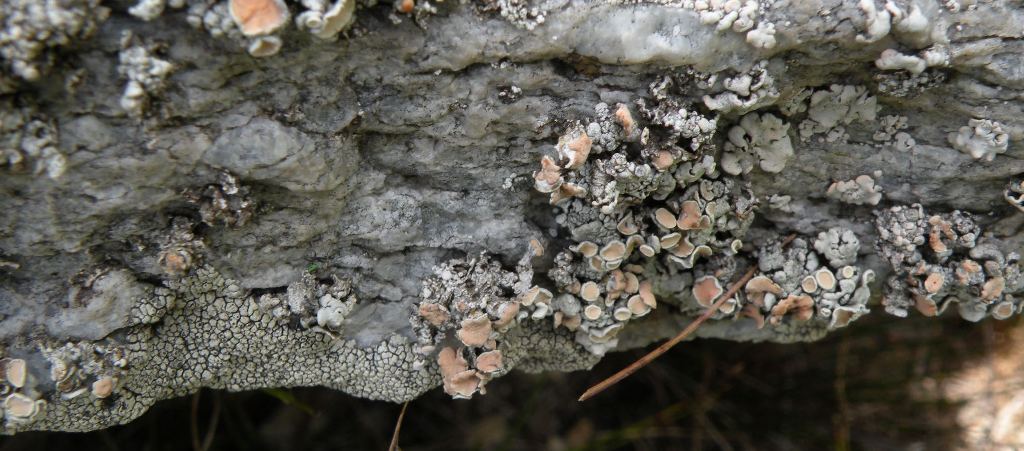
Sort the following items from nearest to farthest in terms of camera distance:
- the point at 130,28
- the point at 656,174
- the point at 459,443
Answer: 1. the point at 130,28
2. the point at 656,174
3. the point at 459,443

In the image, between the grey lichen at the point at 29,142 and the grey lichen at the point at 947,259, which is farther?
the grey lichen at the point at 947,259

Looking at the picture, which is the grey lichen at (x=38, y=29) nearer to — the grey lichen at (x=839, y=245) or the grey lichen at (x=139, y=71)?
the grey lichen at (x=139, y=71)

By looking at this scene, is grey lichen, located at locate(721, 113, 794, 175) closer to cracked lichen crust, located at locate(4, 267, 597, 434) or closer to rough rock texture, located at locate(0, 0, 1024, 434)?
rough rock texture, located at locate(0, 0, 1024, 434)

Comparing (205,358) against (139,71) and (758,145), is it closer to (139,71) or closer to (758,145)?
(139,71)

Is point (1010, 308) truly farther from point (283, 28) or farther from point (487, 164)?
point (283, 28)

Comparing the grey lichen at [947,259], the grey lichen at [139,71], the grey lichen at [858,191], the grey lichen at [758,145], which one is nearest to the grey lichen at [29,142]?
the grey lichen at [139,71]

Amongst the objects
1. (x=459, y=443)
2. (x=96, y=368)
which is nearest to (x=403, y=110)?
(x=96, y=368)
